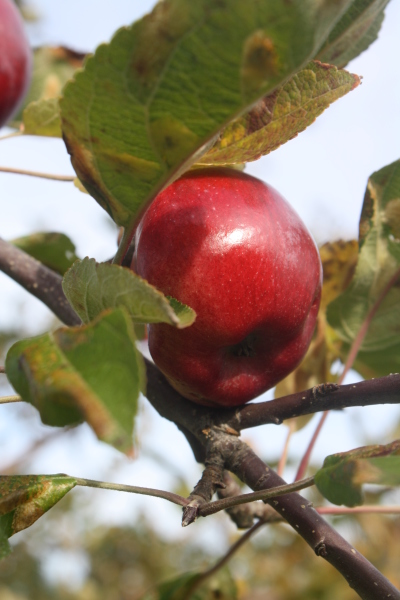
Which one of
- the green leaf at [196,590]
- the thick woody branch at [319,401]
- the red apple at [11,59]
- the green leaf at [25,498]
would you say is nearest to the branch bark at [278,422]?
the thick woody branch at [319,401]

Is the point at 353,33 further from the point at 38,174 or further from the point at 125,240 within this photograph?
the point at 38,174

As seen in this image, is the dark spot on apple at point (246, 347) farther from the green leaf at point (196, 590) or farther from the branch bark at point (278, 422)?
the green leaf at point (196, 590)

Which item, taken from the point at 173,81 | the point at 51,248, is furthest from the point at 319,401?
the point at 51,248

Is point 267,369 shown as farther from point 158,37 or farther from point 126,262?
Answer: point 158,37

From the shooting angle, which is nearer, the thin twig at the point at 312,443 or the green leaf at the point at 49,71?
the thin twig at the point at 312,443

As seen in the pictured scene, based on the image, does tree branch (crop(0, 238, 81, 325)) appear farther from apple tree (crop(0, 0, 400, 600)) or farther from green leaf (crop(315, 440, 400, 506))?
green leaf (crop(315, 440, 400, 506))

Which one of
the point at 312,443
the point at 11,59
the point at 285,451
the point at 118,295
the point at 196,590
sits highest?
the point at 11,59

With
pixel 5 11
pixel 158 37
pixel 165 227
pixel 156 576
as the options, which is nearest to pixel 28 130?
pixel 5 11

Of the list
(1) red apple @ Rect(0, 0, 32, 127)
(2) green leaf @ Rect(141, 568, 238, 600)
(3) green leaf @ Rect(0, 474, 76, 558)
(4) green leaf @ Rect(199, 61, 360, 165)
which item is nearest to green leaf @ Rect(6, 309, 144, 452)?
(3) green leaf @ Rect(0, 474, 76, 558)
